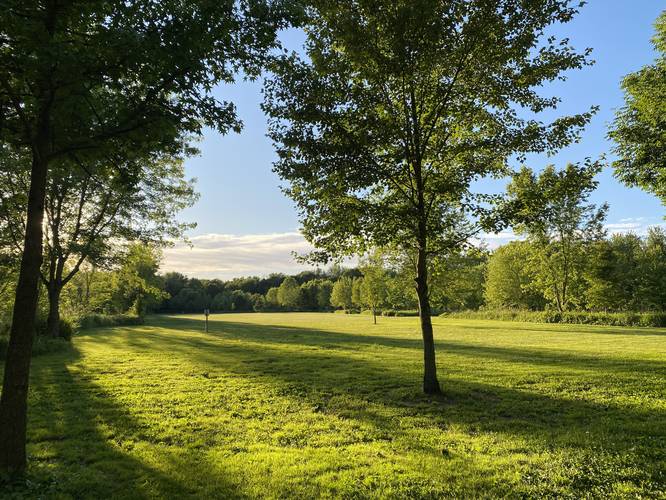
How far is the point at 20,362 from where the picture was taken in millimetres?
5203

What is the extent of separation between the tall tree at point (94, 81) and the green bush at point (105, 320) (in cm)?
3241

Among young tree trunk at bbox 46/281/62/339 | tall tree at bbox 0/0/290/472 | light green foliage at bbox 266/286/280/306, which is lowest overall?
light green foliage at bbox 266/286/280/306

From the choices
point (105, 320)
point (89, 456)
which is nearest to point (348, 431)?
point (89, 456)

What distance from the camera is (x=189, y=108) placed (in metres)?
5.70

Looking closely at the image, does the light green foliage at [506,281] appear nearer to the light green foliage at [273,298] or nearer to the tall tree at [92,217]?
the tall tree at [92,217]

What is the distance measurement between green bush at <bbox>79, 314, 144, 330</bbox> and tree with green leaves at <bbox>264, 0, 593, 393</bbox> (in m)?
31.9

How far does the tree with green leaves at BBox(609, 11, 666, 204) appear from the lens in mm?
14359

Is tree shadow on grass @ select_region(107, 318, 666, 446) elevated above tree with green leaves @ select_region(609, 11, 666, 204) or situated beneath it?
situated beneath

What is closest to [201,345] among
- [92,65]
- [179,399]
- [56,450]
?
[179,399]

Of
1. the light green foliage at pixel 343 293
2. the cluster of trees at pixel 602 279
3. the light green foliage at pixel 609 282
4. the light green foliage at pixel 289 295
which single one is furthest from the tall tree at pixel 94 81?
the light green foliage at pixel 289 295

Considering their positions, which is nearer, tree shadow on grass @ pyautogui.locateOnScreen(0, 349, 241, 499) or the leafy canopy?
tree shadow on grass @ pyautogui.locateOnScreen(0, 349, 241, 499)

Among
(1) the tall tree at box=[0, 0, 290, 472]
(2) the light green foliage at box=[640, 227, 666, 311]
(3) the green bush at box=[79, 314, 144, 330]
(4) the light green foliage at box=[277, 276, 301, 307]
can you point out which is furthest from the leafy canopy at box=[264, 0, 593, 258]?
(4) the light green foliage at box=[277, 276, 301, 307]

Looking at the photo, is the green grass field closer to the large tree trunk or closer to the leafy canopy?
the large tree trunk

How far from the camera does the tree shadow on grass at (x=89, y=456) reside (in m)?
5.00
